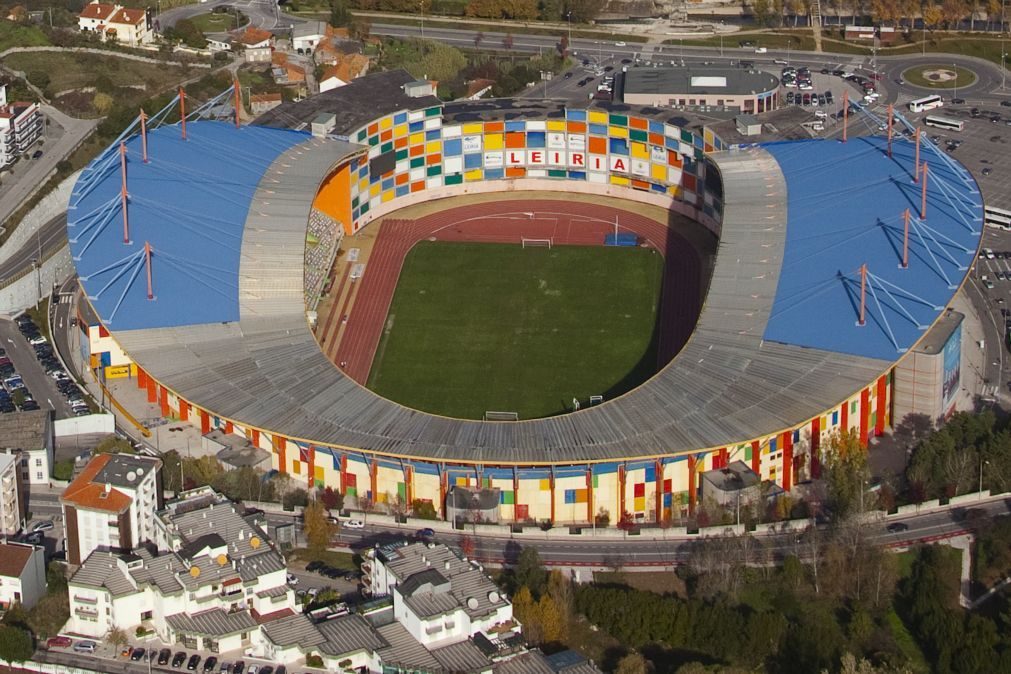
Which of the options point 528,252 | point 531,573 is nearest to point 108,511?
point 531,573

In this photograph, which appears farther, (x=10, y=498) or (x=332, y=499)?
(x=332, y=499)

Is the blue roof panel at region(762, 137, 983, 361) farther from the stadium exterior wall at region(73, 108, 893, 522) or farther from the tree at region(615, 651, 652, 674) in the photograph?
the tree at region(615, 651, 652, 674)

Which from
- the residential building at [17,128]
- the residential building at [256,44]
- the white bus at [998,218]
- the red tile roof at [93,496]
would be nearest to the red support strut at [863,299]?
the white bus at [998,218]

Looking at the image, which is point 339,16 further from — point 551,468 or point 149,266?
point 551,468

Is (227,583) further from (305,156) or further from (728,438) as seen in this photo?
(305,156)

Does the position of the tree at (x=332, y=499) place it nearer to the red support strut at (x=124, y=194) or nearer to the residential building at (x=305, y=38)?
the red support strut at (x=124, y=194)

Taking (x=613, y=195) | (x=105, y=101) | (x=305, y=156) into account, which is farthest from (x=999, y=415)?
(x=105, y=101)

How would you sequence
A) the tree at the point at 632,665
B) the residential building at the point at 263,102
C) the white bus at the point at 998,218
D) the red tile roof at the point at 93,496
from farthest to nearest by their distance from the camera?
the residential building at the point at 263,102, the white bus at the point at 998,218, the red tile roof at the point at 93,496, the tree at the point at 632,665
